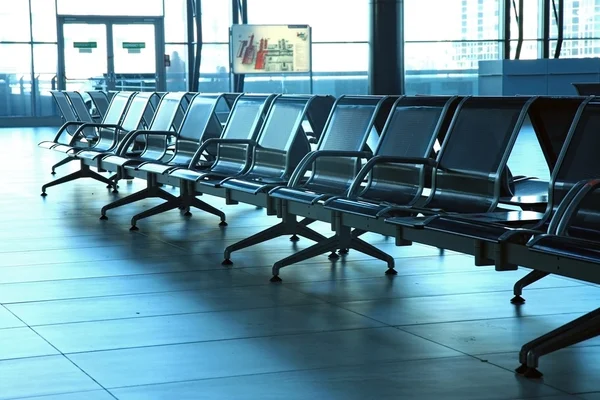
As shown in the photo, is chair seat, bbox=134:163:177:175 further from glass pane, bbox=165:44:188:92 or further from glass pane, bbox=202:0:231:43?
glass pane, bbox=165:44:188:92

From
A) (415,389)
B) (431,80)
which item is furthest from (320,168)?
(431,80)

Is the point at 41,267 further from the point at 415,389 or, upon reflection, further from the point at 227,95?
the point at 415,389

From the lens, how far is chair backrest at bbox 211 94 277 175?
732 cm

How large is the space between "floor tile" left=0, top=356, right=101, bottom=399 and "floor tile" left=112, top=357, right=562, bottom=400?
0.20 meters

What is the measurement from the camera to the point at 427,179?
552cm

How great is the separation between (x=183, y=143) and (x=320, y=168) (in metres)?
2.26

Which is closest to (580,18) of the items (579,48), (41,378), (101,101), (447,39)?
(579,48)

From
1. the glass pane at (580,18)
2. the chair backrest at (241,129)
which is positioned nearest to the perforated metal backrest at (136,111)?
the chair backrest at (241,129)

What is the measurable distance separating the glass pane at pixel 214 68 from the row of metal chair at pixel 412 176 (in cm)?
1639

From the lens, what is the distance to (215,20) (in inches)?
952

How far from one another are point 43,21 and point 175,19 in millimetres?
3058

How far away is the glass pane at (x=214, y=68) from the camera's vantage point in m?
24.6

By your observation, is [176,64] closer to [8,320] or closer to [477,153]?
[477,153]

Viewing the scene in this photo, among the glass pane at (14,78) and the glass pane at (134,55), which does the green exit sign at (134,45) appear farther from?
the glass pane at (14,78)
